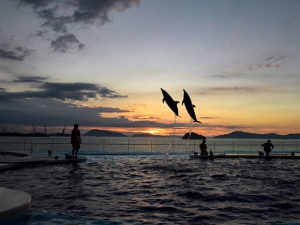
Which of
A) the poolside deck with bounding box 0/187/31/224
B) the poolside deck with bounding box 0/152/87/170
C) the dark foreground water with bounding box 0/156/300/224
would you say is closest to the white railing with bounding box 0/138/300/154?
the poolside deck with bounding box 0/152/87/170

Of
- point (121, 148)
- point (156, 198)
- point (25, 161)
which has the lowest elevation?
point (121, 148)

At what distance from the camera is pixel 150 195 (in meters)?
10.4

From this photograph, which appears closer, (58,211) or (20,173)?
(58,211)

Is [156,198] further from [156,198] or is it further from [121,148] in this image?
[121,148]

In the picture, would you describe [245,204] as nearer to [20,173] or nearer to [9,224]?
[9,224]

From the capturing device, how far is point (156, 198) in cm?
995

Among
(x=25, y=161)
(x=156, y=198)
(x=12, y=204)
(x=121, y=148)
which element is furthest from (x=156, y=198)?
(x=121, y=148)

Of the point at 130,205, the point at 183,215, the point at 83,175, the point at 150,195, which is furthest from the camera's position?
the point at 83,175

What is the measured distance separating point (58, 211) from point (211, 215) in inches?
165

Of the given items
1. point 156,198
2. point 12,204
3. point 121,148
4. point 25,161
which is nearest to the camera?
point 12,204

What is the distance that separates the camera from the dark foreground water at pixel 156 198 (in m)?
7.65

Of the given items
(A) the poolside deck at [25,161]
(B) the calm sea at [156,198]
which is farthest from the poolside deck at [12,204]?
(A) the poolside deck at [25,161]

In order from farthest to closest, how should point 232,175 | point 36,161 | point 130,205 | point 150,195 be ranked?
1. point 36,161
2. point 232,175
3. point 150,195
4. point 130,205

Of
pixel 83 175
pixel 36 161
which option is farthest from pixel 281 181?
pixel 36 161
